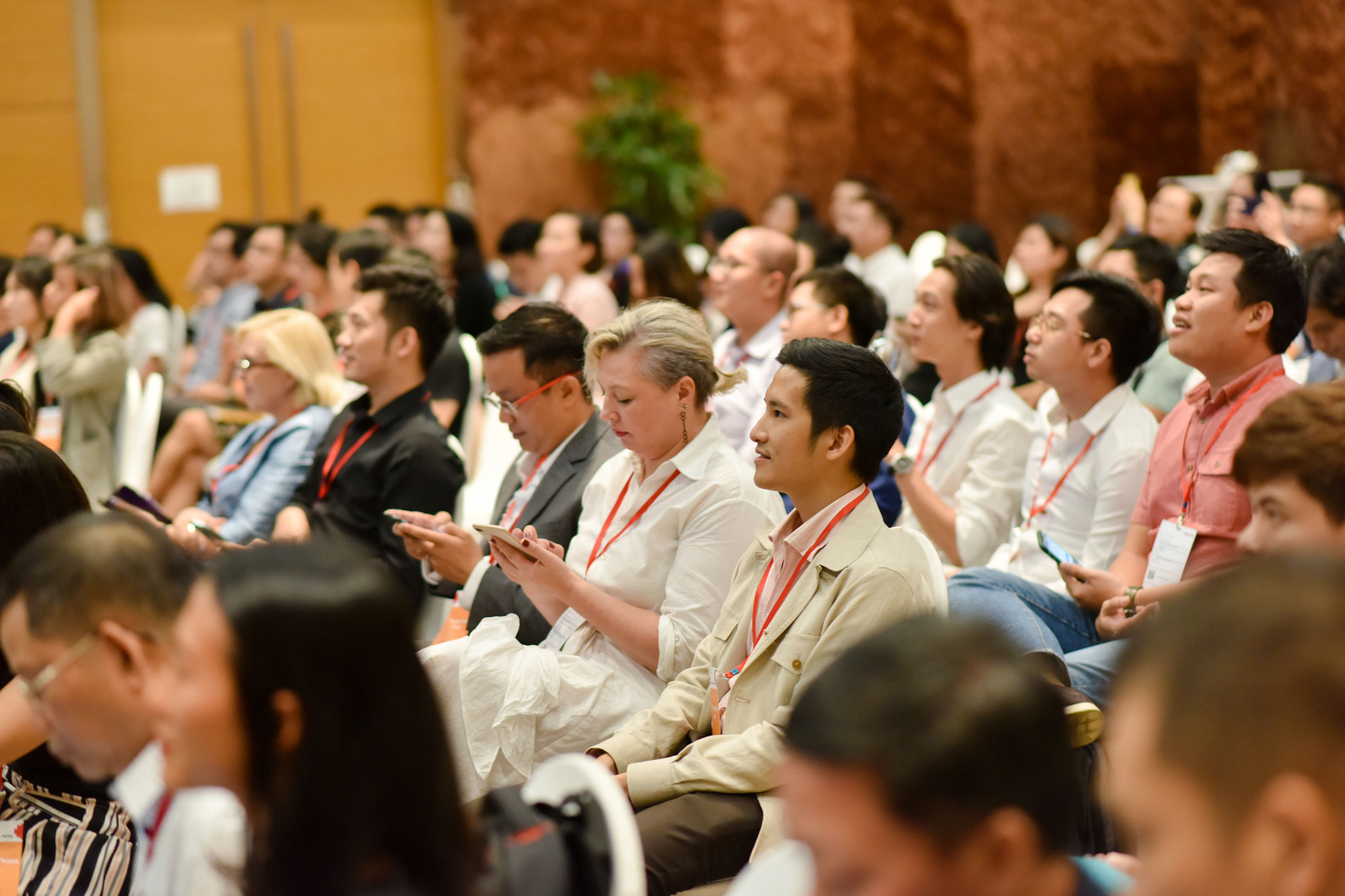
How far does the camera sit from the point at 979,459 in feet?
11.4

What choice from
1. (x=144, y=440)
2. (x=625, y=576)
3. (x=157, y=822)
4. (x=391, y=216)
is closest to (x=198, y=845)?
(x=157, y=822)

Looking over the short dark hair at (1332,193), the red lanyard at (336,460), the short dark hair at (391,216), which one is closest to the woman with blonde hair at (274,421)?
the red lanyard at (336,460)

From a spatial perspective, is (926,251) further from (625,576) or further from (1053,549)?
(625,576)

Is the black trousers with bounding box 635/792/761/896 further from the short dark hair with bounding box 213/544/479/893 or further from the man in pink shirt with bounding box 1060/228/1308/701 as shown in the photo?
the short dark hair with bounding box 213/544/479/893

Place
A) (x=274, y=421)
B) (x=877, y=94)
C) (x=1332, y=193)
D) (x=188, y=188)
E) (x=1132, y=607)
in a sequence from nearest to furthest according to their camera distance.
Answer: (x=1132, y=607) → (x=274, y=421) → (x=1332, y=193) → (x=188, y=188) → (x=877, y=94)

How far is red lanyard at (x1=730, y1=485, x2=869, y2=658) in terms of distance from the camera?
2.29m

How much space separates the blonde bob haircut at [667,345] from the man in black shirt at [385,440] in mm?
833

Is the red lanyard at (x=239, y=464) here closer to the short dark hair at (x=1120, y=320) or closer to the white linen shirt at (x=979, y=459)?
the white linen shirt at (x=979, y=459)

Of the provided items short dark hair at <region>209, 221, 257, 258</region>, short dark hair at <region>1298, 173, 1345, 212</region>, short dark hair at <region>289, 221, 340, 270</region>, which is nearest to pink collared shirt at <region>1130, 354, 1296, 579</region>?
short dark hair at <region>1298, 173, 1345, 212</region>

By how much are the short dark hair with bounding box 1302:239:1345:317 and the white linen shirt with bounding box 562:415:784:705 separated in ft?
5.07

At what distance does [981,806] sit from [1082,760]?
135 cm

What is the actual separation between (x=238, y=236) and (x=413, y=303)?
4.96m

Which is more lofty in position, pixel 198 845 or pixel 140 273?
pixel 140 273

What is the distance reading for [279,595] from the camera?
1.21 meters
